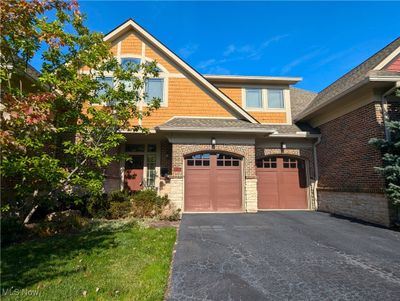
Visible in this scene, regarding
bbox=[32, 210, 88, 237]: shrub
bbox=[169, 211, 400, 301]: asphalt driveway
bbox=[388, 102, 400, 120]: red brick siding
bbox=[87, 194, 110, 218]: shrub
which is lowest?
bbox=[169, 211, 400, 301]: asphalt driveway

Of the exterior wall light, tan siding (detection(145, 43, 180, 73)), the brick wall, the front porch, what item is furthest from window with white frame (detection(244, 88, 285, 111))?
tan siding (detection(145, 43, 180, 73))

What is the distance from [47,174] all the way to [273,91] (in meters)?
12.8

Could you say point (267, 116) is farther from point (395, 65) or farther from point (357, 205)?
point (357, 205)

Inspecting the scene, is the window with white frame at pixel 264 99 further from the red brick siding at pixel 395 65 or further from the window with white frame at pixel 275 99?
the red brick siding at pixel 395 65

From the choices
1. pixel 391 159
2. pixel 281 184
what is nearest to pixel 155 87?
pixel 281 184

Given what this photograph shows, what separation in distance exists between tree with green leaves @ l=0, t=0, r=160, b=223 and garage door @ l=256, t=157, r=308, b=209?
795 cm

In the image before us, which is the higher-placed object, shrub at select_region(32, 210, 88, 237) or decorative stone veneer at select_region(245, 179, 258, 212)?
decorative stone veneer at select_region(245, 179, 258, 212)

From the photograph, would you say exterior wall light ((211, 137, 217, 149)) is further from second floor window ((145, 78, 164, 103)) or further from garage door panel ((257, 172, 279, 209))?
second floor window ((145, 78, 164, 103))

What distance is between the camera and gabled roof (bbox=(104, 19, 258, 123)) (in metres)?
13.0

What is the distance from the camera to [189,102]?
13.1 metres

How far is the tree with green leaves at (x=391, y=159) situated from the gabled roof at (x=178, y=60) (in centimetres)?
613

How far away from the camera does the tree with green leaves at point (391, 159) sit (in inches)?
320

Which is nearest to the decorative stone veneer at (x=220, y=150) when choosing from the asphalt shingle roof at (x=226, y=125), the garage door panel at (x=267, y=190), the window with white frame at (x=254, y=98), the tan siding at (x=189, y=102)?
the asphalt shingle roof at (x=226, y=125)

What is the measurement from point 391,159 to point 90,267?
9.87 meters
